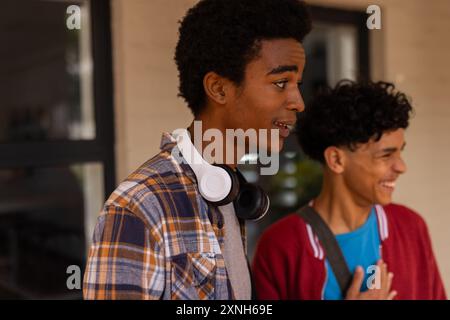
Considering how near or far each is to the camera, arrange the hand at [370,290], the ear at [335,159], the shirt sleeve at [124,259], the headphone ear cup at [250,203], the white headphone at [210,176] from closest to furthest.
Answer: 1. the shirt sleeve at [124,259]
2. the white headphone at [210,176]
3. the headphone ear cup at [250,203]
4. the hand at [370,290]
5. the ear at [335,159]

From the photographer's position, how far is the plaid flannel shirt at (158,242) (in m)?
0.90

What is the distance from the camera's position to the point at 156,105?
2146 millimetres

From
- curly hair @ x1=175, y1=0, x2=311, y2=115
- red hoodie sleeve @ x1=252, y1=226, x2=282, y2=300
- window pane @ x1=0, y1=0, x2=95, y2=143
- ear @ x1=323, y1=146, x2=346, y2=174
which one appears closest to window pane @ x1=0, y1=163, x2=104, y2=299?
window pane @ x1=0, y1=0, x2=95, y2=143

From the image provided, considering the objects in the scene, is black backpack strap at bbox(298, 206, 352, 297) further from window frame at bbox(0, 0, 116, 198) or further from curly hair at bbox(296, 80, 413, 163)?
window frame at bbox(0, 0, 116, 198)

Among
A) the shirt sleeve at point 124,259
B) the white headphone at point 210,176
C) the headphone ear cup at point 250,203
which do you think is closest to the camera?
the shirt sleeve at point 124,259

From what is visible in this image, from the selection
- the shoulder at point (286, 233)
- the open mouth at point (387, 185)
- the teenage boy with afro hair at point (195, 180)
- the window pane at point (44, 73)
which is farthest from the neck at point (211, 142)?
the window pane at point (44, 73)

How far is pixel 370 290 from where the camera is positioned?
1.49 meters

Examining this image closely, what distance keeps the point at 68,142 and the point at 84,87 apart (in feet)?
0.78

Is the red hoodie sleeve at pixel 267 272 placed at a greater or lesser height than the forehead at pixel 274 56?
lesser

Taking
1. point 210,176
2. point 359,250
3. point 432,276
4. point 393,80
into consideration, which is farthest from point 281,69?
point 393,80

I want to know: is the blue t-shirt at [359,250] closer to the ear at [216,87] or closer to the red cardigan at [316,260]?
the red cardigan at [316,260]

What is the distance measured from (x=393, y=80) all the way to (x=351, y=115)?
4.61 feet

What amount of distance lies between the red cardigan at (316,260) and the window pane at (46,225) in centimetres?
89
